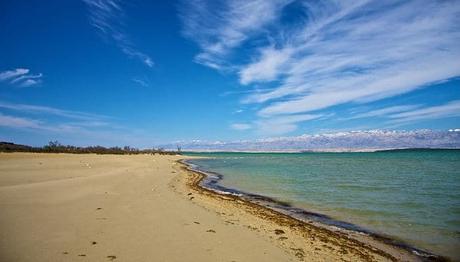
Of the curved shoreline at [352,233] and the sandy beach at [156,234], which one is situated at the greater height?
the sandy beach at [156,234]

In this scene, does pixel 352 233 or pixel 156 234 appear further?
pixel 352 233

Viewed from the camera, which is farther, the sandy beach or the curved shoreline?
the curved shoreline

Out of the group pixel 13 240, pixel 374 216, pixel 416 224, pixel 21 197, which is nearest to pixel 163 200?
pixel 21 197

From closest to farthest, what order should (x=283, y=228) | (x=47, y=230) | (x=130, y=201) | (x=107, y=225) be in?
(x=47, y=230) < (x=107, y=225) < (x=283, y=228) < (x=130, y=201)

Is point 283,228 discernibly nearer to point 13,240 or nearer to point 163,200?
point 163,200

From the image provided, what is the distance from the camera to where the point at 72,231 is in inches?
303

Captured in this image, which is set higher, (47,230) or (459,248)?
(47,230)

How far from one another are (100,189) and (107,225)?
7150 mm

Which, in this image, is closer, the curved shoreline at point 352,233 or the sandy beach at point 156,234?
the sandy beach at point 156,234

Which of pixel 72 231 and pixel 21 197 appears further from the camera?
pixel 21 197

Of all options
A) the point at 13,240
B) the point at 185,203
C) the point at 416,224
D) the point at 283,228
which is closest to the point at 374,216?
the point at 416,224

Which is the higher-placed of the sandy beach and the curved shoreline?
the sandy beach

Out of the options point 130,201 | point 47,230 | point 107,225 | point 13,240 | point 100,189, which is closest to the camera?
point 13,240

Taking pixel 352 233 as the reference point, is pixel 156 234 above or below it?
above
